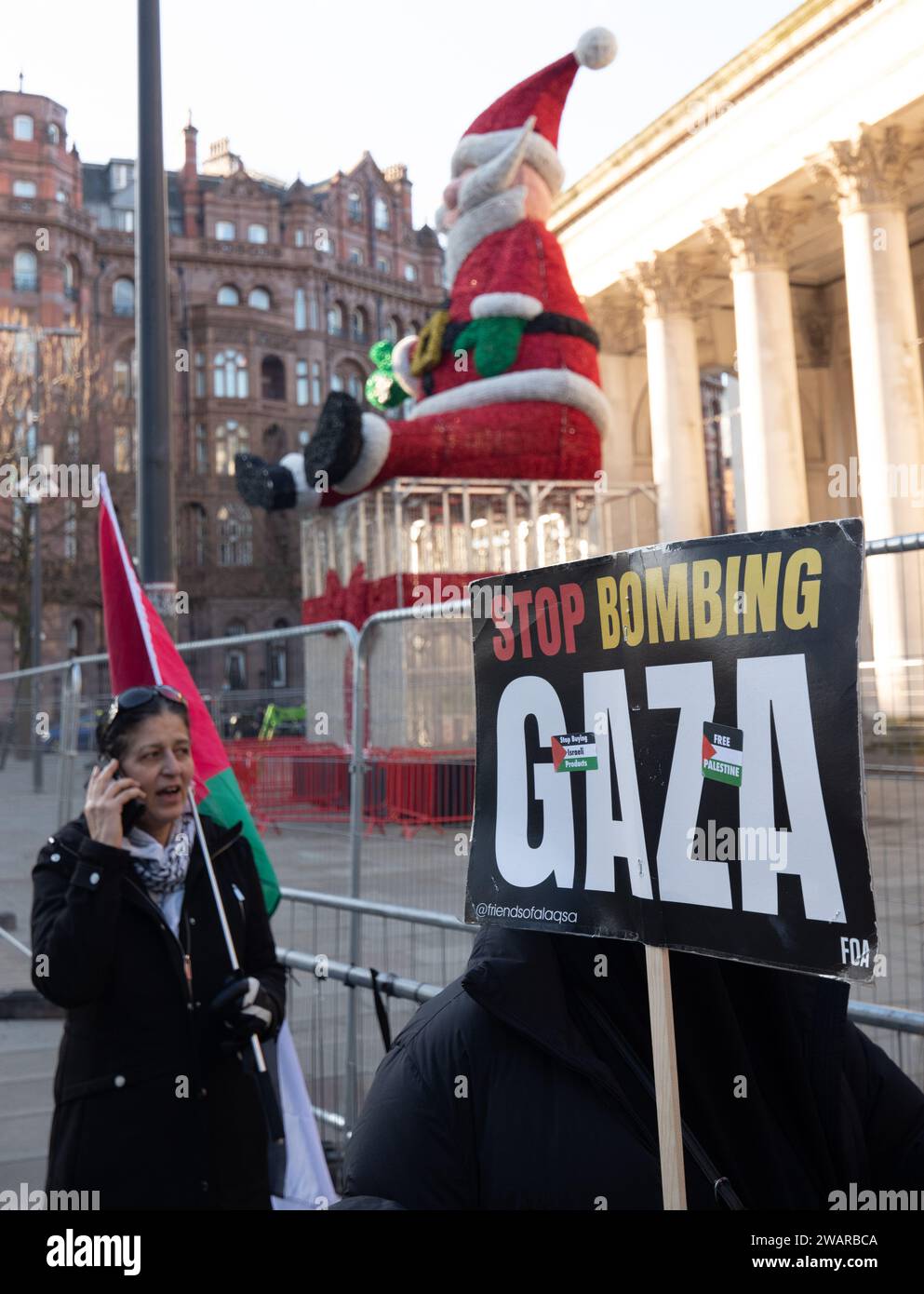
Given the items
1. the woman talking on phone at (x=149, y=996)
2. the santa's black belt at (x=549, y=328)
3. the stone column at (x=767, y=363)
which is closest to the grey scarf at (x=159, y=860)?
the woman talking on phone at (x=149, y=996)

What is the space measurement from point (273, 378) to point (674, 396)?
4111cm

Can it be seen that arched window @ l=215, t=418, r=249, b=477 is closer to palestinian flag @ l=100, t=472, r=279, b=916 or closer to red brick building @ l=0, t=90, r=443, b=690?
red brick building @ l=0, t=90, r=443, b=690

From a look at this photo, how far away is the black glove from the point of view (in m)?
3.33

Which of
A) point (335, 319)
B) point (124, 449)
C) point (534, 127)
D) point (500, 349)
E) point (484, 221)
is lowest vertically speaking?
point (500, 349)

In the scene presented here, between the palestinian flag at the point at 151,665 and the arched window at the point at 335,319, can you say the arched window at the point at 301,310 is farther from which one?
the palestinian flag at the point at 151,665

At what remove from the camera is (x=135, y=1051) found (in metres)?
3.26

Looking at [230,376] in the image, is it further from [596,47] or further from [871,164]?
[596,47]

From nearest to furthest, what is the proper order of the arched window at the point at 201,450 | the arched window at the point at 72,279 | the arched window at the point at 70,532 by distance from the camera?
the arched window at the point at 70,532 → the arched window at the point at 72,279 → the arched window at the point at 201,450

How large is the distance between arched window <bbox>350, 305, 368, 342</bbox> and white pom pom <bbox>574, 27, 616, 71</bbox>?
52.2 metres

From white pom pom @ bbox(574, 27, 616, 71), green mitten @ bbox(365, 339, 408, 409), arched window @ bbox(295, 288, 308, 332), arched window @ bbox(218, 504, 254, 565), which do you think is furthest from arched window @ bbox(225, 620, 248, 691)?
white pom pom @ bbox(574, 27, 616, 71)

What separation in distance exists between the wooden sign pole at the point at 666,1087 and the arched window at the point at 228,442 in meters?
57.9

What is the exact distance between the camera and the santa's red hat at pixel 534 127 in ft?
48.0

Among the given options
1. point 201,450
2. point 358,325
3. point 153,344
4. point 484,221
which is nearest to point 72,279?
point 201,450

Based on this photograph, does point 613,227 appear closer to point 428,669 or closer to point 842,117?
point 842,117
